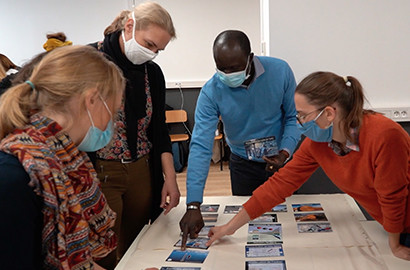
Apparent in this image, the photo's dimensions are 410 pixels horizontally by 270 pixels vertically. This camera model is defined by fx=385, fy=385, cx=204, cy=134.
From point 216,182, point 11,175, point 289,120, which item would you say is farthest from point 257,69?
point 216,182

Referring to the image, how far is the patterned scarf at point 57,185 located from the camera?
31.6 inches

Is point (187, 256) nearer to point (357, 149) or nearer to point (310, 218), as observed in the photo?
point (310, 218)

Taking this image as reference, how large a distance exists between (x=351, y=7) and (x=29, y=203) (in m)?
2.26

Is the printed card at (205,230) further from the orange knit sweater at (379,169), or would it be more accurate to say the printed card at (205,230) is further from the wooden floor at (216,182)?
the wooden floor at (216,182)

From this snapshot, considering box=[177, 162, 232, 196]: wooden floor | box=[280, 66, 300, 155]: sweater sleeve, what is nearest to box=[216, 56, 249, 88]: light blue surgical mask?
box=[280, 66, 300, 155]: sweater sleeve

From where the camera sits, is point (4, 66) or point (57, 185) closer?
point (57, 185)

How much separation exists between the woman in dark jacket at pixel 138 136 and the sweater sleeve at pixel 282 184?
1.35 feet

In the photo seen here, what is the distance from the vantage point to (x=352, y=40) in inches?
96.1

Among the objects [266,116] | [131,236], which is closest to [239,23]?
[266,116]

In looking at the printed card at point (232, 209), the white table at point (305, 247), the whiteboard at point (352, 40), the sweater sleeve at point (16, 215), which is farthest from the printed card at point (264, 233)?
the whiteboard at point (352, 40)

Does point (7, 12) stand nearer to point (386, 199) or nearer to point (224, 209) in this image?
point (224, 209)

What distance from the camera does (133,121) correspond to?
165 cm

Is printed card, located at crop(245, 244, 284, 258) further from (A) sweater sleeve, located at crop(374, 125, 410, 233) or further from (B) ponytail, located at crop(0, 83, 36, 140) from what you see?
(B) ponytail, located at crop(0, 83, 36, 140)

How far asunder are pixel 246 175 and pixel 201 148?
36 cm
